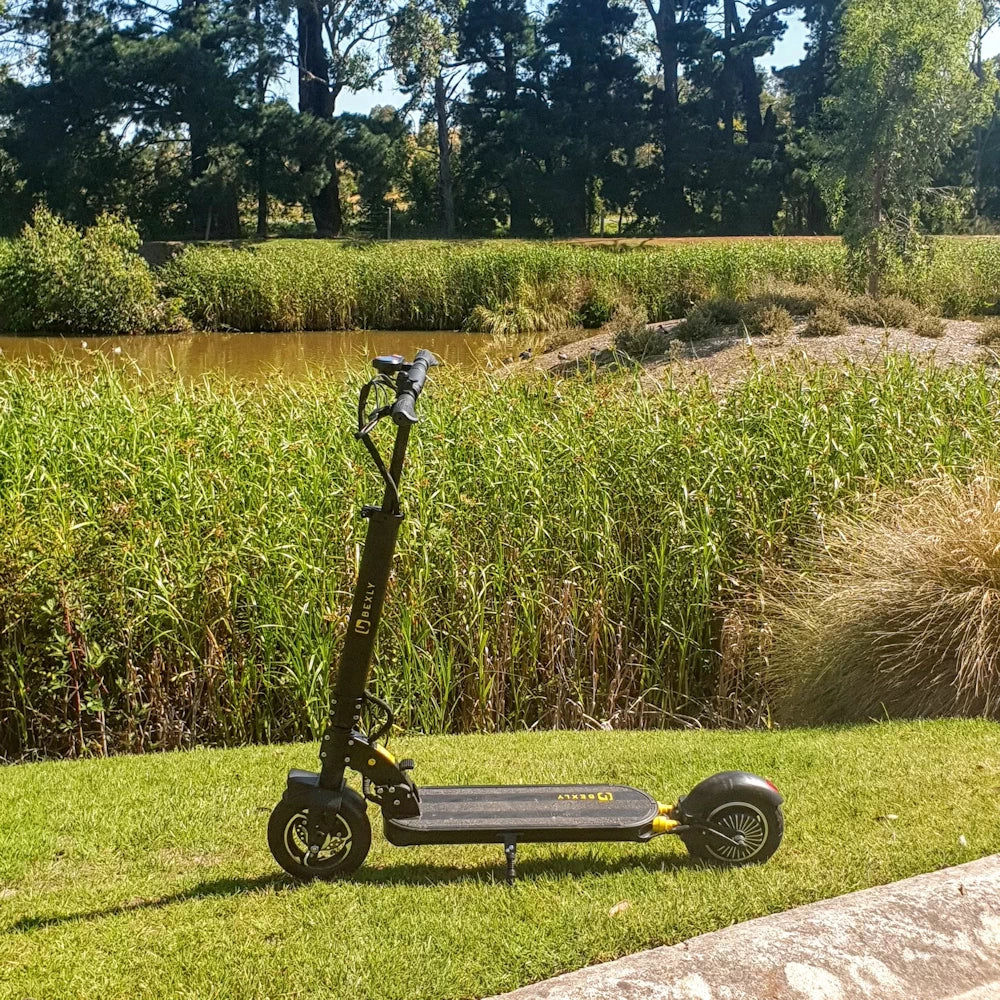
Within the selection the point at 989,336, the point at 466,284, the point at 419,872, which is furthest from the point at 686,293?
the point at 419,872

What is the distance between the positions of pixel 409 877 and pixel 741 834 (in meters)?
0.96

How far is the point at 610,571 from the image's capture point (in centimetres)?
569

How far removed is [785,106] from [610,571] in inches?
1852

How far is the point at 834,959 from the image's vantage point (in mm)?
2615

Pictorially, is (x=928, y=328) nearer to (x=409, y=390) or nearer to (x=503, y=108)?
(x=409, y=390)

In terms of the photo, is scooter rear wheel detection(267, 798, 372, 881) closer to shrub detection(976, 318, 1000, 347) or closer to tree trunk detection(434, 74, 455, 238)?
shrub detection(976, 318, 1000, 347)

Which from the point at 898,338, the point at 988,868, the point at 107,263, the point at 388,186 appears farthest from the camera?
the point at 388,186

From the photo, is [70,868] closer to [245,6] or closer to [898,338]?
[898,338]

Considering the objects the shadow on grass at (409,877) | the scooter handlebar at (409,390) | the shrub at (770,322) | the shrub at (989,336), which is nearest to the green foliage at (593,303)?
the shrub at (770,322)

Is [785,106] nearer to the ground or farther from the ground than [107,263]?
farther from the ground

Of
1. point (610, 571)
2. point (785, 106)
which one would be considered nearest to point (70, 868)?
point (610, 571)

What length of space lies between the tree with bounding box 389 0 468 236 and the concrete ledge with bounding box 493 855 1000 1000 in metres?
39.0

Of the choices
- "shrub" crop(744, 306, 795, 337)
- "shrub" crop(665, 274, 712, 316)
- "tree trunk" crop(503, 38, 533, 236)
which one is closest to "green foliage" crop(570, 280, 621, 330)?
"shrub" crop(665, 274, 712, 316)

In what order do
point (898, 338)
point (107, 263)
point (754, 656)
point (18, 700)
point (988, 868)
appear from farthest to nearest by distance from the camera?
point (107, 263)
point (898, 338)
point (754, 656)
point (18, 700)
point (988, 868)
